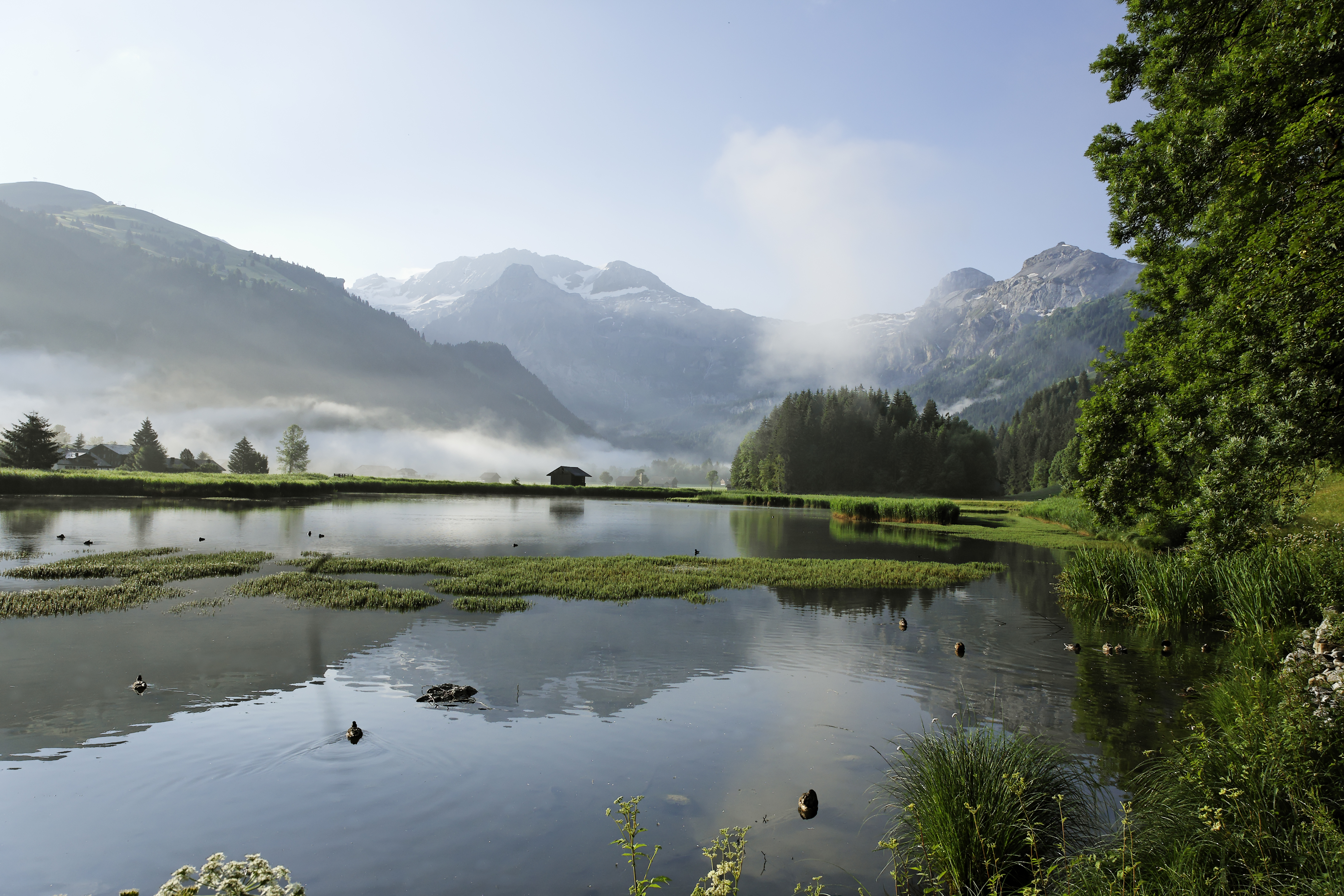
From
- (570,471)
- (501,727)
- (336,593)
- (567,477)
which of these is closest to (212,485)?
(336,593)

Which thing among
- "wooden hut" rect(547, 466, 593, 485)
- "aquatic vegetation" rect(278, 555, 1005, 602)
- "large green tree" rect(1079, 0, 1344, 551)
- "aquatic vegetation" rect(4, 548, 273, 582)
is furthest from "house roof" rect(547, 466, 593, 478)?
"large green tree" rect(1079, 0, 1344, 551)

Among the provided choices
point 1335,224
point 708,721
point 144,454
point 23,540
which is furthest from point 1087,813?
point 144,454

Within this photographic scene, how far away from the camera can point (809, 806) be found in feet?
32.4

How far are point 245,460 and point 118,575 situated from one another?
473 feet

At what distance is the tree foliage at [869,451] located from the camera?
6599 inches

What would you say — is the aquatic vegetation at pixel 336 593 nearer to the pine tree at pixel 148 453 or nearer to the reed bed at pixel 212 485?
the reed bed at pixel 212 485

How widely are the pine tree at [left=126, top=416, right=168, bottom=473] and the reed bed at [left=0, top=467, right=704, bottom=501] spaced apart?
4526cm

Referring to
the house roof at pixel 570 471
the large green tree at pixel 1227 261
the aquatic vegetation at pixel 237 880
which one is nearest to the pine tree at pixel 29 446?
the house roof at pixel 570 471

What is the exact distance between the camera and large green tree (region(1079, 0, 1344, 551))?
16.0 metres

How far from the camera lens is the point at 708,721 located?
13922mm

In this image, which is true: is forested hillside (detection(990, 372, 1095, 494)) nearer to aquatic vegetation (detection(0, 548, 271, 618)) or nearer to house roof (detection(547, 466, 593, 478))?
house roof (detection(547, 466, 593, 478))

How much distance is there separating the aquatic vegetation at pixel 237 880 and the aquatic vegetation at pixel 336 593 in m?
21.8

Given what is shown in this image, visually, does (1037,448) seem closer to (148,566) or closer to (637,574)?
(637,574)

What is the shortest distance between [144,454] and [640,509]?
403ft
